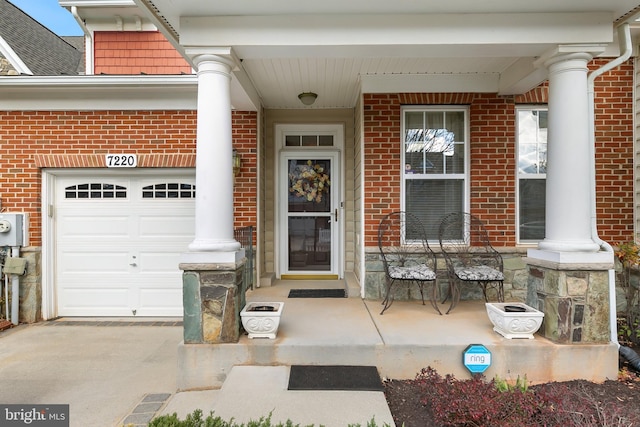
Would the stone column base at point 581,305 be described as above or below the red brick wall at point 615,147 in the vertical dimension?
below

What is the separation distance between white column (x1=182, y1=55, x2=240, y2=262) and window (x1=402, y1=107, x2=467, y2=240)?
87.1 inches

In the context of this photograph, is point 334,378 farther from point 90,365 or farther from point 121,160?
point 121,160

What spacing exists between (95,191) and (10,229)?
1027 millimetres

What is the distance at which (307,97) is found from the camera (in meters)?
4.45

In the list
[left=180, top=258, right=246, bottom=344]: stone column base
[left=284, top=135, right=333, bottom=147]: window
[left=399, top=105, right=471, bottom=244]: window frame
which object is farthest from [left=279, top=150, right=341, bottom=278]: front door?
[left=180, top=258, right=246, bottom=344]: stone column base

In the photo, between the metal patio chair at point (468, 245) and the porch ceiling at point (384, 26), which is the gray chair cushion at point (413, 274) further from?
the porch ceiling at point (384, 26)

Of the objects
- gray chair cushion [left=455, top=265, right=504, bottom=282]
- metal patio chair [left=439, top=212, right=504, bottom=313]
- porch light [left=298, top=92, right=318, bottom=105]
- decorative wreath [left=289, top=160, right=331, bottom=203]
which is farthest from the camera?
decorative wreath [left=289, top=160, right=331, bottom=203]

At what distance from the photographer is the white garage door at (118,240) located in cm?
466

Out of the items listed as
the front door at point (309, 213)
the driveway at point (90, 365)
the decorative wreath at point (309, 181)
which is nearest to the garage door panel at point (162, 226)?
the driveway at point (90, 365)

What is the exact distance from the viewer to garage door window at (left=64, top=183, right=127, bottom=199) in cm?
467

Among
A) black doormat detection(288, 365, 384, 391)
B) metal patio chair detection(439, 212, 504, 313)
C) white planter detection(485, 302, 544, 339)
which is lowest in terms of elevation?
black doormat detection(288, 365, 384, 391)

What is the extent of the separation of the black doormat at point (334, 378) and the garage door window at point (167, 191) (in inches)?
113

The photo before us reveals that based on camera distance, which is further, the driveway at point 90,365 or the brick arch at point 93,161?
the brick arch at point 93,161

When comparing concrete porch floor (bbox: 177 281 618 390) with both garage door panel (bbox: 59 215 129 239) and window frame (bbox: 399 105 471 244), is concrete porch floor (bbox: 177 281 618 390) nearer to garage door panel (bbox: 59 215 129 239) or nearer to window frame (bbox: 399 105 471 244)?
window frame (bbox: 399 105 471 244)
